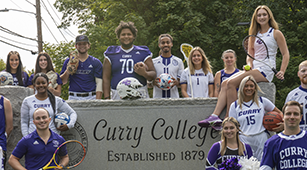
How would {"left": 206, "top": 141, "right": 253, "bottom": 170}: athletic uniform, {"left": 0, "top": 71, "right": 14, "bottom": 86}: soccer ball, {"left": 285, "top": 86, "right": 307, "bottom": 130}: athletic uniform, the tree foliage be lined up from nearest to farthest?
{"left": 206, "top": 141, "right": 253, "bottom": 170}: athletic uniform < {"left": 285, "top": 86, "right": 307, "bottom": 130}: athletic uniform < {"left": 0, "top": 71, "right": 14, "bottom": 86}: soccer ball < the tree foliage

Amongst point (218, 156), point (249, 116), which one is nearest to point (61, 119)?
point (218, 156)

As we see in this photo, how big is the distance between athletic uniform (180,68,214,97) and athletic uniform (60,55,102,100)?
1625mm

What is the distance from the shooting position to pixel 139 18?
15.4 meters

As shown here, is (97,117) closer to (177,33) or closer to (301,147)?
(301,147)

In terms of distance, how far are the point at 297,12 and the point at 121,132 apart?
10.6 meters

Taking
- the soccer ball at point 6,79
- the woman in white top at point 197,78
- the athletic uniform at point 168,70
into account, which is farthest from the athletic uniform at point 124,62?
the soccer ball at point 6,79

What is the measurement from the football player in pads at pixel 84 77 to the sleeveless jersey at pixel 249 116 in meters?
2.65

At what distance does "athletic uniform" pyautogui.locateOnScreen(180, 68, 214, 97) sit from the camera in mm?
7145

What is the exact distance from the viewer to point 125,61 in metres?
7.09

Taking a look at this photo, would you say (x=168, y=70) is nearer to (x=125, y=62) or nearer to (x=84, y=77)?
(x=125, y=62)

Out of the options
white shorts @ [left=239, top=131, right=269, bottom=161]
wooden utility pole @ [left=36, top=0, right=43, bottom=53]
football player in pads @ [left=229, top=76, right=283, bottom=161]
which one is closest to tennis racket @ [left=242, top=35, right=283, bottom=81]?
football player in pads @ [left=229, top=76, right=283, bottom=161]

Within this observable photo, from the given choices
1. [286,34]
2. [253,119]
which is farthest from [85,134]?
[286,34]

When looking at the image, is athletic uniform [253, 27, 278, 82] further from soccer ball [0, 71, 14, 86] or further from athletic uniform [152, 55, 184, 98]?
soccer ball [0, 71, 14, 86]

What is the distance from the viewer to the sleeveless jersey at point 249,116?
5855 mm
